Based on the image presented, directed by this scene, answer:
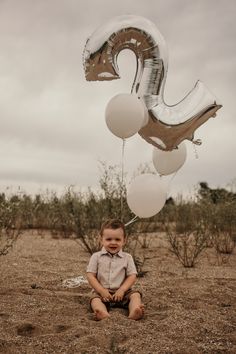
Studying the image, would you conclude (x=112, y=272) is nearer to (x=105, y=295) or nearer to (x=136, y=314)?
(x=105, y=295)

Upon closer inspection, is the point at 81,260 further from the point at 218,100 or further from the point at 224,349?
the point at 224,349

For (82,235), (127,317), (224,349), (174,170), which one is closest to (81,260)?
(82,235)

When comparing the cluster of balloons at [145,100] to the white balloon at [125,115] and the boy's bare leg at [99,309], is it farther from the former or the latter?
the boy's bare leg at [99,309]

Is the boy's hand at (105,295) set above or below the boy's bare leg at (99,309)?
above

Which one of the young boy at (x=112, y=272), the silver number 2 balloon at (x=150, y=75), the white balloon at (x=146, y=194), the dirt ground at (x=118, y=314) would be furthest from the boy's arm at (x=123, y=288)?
the silver number 2 balloon at (x=150, y=75)

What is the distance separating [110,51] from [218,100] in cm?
100

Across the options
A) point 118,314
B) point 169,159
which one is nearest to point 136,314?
point 118,314

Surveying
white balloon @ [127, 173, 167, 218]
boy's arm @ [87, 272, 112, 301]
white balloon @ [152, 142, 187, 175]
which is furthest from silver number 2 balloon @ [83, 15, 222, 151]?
boy's arm @ [87, 272, 112, 301]

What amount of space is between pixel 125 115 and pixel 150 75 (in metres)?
0.42

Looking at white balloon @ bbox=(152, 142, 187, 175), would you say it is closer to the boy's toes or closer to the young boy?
the young boy

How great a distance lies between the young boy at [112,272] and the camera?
3.64 m

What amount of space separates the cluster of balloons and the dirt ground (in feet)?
2.98

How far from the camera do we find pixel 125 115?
378 centimetres

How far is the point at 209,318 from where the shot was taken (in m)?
3.46
